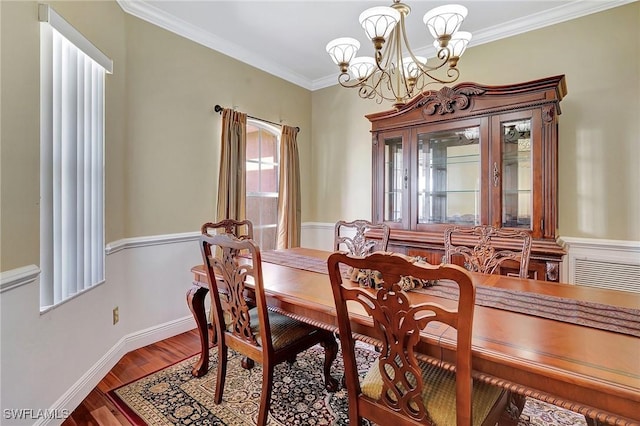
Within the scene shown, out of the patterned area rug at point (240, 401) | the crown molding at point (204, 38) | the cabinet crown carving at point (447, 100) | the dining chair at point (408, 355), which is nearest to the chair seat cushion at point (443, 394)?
the dining chair at point (408, 355)

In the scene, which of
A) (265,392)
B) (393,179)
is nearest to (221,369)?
(265,392)

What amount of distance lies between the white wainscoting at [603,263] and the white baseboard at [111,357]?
128 inches

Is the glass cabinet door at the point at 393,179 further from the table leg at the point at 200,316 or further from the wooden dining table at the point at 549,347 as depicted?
the table leg at the point at 200,316

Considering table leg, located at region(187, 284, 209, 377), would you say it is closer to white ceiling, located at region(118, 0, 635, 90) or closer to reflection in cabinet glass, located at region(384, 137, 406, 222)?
reflection in cabinet glass, located at region(384, 137, 406, 222)

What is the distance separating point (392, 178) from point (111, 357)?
9.14ft

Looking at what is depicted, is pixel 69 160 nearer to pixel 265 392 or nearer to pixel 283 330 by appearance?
pixel 283 330

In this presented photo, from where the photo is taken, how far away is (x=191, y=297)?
2.04 metres

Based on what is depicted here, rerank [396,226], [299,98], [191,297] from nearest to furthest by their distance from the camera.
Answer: [191,297]
[396,226]
[299,98]

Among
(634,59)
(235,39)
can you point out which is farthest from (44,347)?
(634,59)

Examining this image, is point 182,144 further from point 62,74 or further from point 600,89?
point 600,89

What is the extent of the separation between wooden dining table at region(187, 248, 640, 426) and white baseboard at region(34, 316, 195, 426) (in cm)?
130

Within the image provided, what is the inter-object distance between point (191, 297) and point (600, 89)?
3.45 m

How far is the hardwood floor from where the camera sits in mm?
1711

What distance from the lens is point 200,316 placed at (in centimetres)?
207
